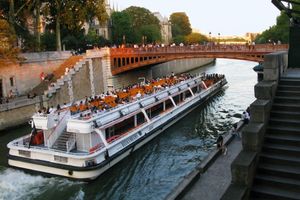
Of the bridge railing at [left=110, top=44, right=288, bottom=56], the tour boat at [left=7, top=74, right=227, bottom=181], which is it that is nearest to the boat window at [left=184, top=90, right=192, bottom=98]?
the bridge railing at [left=110, top=44, right=288, bottom=56]

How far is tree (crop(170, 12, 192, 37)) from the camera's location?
146 m

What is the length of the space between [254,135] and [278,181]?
1129 millimetres

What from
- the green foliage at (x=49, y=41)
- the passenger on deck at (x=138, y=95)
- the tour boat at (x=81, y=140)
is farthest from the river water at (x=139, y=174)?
the green foliage at (x=49, y=41)

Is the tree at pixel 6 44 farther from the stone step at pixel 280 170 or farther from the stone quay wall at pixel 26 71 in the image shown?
the stone step at pixel 280 170

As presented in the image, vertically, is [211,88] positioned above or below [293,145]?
below

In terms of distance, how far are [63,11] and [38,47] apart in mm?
5644

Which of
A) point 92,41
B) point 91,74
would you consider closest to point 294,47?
point 91,74

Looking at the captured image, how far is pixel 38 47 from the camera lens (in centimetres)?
4662

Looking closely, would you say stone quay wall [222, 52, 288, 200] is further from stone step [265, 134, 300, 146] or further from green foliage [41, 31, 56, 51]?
green foliage [41, 31, 56, 51]

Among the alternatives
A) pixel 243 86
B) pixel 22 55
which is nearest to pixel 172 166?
pixel 22 55

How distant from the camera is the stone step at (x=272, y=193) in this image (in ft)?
27.2

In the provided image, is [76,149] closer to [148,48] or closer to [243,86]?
[148,48]

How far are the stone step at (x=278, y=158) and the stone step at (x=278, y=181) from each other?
376mm

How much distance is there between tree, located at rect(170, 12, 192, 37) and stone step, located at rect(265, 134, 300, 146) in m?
138
